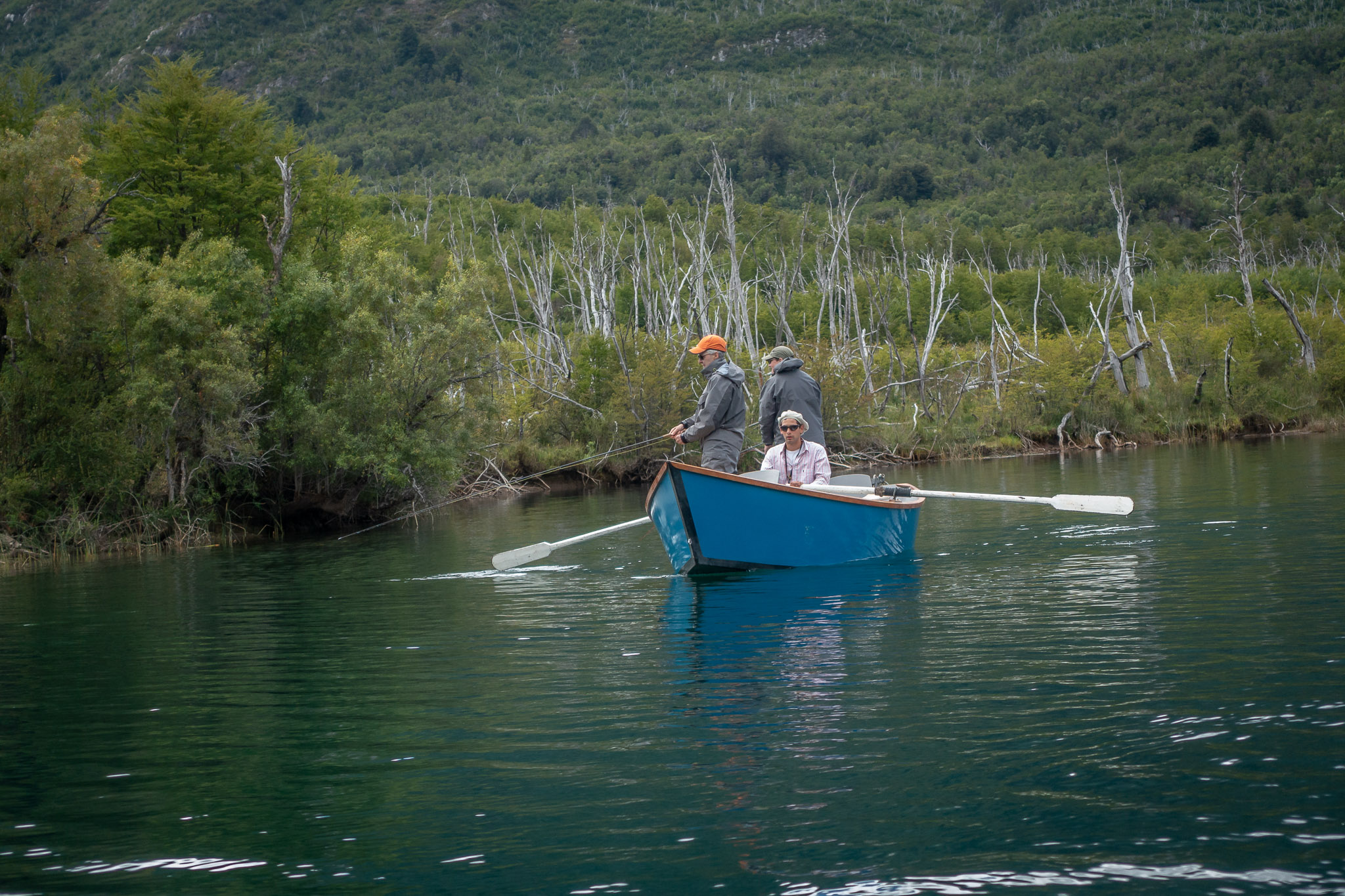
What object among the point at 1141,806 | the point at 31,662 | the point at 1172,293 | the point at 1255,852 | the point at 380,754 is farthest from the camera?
the point at 1172,293

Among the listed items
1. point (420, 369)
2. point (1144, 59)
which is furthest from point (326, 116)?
point (420, 369)

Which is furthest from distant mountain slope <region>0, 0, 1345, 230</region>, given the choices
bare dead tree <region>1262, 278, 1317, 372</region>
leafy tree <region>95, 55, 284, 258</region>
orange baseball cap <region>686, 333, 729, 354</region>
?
orange baseball cap <region>686, 333, 729, 354</region>

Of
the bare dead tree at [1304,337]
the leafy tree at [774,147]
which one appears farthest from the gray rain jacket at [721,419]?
the leafy tree at [774,147]

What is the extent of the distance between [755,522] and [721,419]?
4.13 feet

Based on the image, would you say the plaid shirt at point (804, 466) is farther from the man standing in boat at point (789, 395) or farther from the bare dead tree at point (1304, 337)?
the bare dead tree at point (1304, 337)

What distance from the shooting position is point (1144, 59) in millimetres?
123438

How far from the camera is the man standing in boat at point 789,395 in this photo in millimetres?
11836

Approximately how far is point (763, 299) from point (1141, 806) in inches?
2518

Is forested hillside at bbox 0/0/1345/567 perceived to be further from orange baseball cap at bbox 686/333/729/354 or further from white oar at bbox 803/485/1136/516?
white oar at bbox 803/485/1136/516

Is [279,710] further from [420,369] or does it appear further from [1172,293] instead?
[1172,293]

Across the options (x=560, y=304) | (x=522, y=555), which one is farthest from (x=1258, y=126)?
(x=522, y=555)

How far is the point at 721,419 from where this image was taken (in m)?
11.6

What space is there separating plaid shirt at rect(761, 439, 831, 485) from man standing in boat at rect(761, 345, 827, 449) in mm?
517

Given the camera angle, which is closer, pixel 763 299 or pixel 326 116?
pixel 763 299
